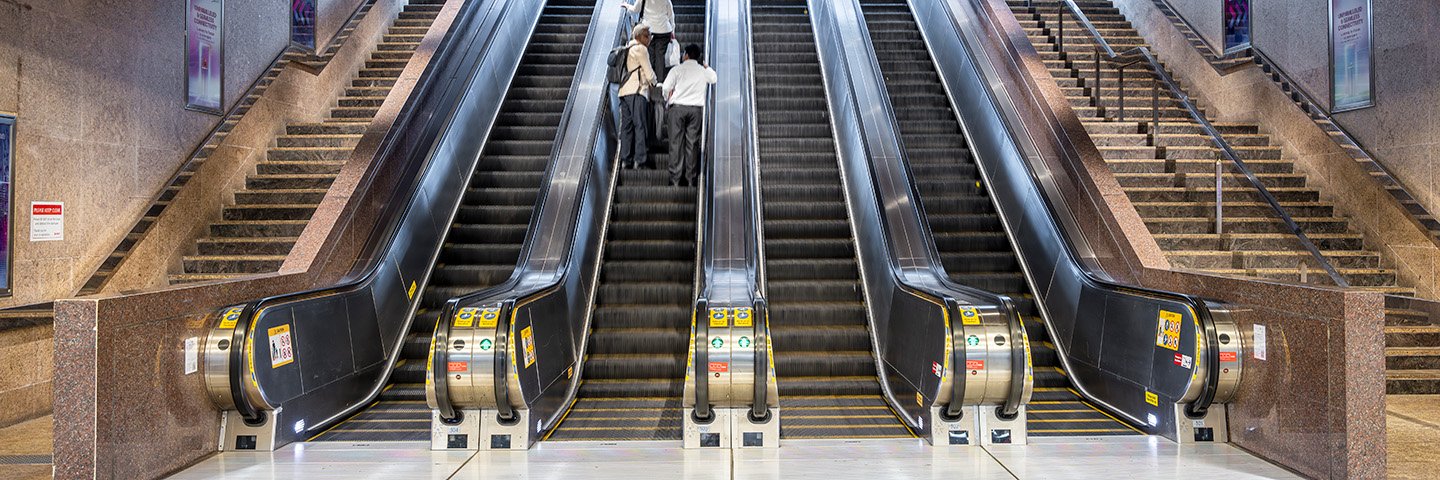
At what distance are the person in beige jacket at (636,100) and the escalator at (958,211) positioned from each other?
2674 millimetres

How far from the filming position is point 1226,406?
4.81 metres

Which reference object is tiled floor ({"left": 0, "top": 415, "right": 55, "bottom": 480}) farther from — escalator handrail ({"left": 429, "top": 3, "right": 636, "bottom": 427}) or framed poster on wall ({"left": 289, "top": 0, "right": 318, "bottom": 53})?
framed poster on wall ({"left": 289, "top": 0, "right": 318, "bottom": 53})

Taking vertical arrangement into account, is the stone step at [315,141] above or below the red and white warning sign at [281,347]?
above

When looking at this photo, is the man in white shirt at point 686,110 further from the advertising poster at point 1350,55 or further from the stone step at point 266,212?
the advertising poster at point 1350,55

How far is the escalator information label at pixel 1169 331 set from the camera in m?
4.80

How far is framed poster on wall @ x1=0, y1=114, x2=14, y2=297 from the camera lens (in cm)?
574

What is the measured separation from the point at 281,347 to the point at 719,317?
8.12ft

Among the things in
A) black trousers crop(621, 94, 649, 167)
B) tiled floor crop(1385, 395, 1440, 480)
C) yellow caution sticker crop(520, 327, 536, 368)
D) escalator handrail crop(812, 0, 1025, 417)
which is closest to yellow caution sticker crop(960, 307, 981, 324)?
escalator handrail crop(812, 0, 1025, 417)

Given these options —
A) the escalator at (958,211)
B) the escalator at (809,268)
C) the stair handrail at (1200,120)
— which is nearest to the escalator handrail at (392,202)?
the escalator at (809,268)

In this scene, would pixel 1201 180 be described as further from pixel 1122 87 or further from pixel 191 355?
pixel 191 355

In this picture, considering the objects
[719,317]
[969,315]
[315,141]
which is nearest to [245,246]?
[315,141]

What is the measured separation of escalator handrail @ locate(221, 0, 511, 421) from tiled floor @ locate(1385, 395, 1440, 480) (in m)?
5.74

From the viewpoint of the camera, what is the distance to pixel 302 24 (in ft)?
32.8

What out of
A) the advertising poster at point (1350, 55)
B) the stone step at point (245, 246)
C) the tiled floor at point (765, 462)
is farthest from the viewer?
the advertising poster at point (1350, 55)
